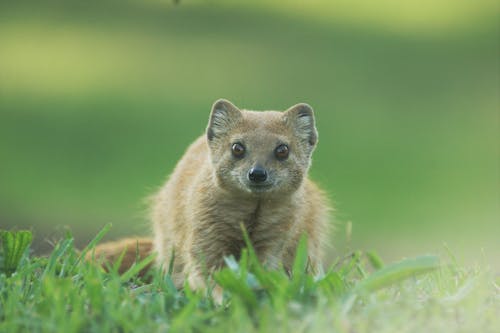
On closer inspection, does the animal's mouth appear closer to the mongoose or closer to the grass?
the mongoose

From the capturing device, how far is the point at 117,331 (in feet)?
10.3

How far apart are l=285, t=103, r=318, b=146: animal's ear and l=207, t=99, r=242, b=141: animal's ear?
0.32m

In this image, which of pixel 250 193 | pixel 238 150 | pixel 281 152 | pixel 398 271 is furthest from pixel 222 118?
pixel 398 271

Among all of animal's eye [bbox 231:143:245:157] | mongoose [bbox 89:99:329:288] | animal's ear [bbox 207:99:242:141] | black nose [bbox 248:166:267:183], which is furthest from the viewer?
animal's ear [bbox 207:99:242:141]

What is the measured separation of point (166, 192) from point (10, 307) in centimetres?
243

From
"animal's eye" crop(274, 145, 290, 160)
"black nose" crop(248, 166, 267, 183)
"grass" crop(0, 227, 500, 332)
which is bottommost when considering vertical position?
"grass" crop(0, 227, 500, 332)

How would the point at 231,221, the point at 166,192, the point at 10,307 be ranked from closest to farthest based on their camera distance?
the point at 10,307
the point at 231,221
the point at 166,192

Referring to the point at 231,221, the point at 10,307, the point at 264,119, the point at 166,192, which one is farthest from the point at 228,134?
the point at 10,307

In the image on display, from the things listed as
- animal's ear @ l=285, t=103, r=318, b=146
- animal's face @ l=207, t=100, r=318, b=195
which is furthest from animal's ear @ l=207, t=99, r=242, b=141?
animal's ear @ l=285, t=103, r=318, b=146

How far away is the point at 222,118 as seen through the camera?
16.4ft

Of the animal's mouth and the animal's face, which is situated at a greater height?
the animal's face

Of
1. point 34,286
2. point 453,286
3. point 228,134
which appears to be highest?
point 228,134

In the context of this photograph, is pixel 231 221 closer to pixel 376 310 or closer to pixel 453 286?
pixel 453 286

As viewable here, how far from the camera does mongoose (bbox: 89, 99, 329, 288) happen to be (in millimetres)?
4648
